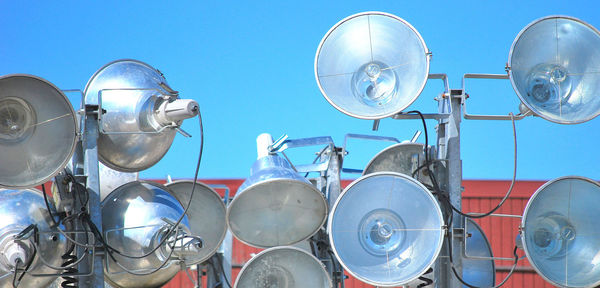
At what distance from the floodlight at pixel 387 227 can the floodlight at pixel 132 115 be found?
1.84 m

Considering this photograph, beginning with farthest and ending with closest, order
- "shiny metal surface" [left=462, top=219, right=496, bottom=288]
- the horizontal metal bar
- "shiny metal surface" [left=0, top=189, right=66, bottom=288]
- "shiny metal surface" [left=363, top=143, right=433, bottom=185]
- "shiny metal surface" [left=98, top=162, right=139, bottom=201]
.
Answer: "shiny metal surface" [left=363, top=143, right=433, bottom=185] → "shiny metal surface" [left=462, top=219, right=496, bottom=288] → "shiny metal surface" [left=98, top=162, right=139, bottom=201] → the horizontal metal bar → "shiny metal surface" [left=0, top=189, right=66, bottom=288]

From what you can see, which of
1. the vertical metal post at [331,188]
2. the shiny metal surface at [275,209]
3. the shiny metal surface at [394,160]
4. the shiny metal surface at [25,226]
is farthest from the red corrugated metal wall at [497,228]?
A: the shiny metal surface at [25,226]

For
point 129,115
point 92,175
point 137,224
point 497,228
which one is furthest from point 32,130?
point 497,228

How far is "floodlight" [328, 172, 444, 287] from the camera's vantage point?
24.9 ft

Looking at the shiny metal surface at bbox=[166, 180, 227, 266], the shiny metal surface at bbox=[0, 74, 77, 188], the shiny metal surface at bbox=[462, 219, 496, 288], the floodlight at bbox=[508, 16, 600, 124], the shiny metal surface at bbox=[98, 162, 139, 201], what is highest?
the floodlight at bbox=[508, 16, 600, 124]

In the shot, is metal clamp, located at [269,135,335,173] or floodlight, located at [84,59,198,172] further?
metal clamp, located at [269,135,335,173]

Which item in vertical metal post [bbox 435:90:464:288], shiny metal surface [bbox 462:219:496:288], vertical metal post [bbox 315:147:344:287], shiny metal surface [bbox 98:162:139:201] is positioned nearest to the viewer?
vertical metal post [bbox 435:90:464:288]

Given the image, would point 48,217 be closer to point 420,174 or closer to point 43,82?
point 43,82

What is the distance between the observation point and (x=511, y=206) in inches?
687

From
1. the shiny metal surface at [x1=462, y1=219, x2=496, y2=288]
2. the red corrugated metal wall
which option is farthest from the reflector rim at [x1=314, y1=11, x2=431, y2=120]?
the red corrugated metal wall

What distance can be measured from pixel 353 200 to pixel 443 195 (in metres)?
0.95

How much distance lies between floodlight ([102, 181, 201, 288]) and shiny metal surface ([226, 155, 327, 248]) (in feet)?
3.22

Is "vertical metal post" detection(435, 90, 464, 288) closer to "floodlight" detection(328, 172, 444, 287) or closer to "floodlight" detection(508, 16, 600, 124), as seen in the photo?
"floodlight" detection(328, 172, 444, 287)

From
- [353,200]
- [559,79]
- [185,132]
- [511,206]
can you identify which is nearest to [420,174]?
[353,200]
